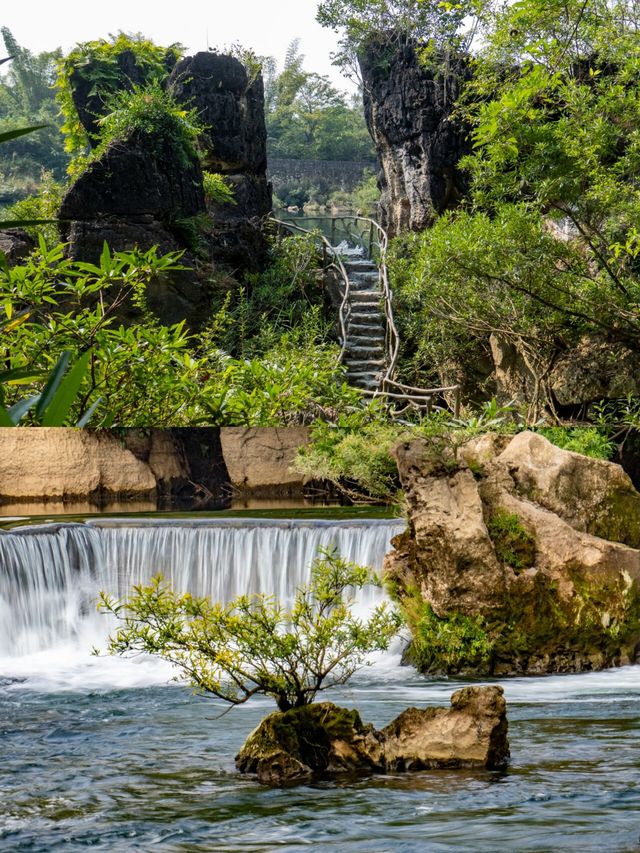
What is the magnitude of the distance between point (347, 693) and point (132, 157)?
1304cm

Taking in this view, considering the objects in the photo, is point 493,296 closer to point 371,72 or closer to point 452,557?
point 452,557

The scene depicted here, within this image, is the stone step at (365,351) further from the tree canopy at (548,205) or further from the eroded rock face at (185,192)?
the tree canopy at (548,205)

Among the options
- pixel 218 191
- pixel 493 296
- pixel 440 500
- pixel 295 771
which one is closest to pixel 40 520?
pixel 440 500

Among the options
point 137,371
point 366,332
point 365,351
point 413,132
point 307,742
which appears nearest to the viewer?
point 307,742

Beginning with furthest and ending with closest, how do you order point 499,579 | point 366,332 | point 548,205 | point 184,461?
point 366,332, point 548,205, point 184,461, point 499,579

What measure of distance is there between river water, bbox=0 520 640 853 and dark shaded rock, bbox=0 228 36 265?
9.58 meters

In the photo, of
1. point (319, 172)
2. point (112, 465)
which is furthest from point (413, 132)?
point (319, 172)

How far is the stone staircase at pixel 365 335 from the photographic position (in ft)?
58.8

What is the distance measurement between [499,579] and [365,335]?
1235 cm

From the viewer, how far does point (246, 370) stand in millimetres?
12219

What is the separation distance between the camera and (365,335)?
19.0 m

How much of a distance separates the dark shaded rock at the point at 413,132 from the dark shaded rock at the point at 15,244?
7.26m

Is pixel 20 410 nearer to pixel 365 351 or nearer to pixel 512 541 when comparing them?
pixel 512 541

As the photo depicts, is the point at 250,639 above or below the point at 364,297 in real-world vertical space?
below
